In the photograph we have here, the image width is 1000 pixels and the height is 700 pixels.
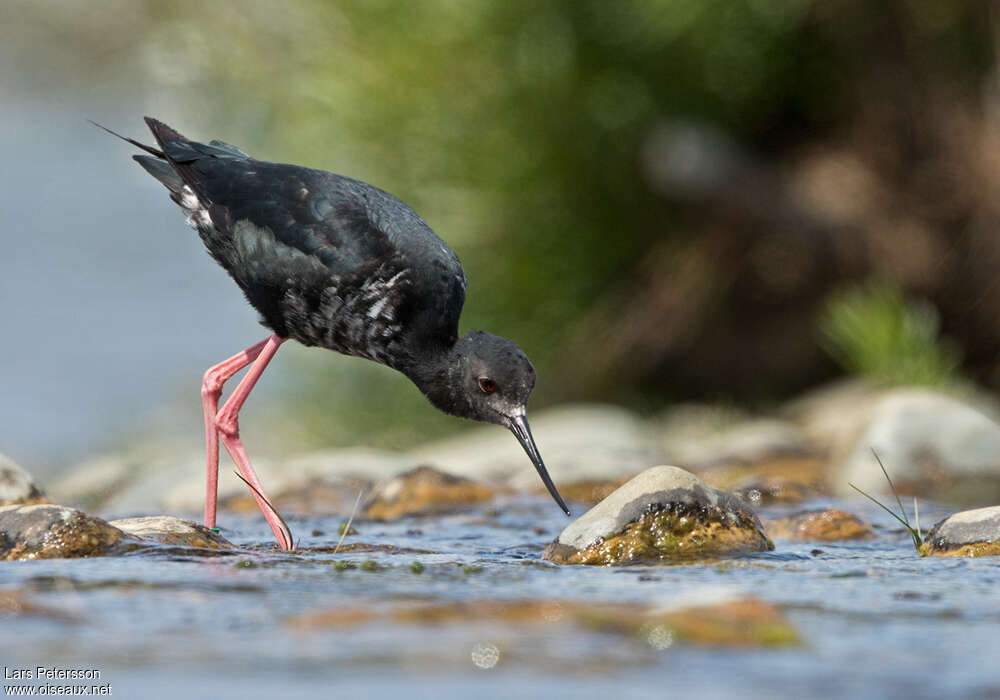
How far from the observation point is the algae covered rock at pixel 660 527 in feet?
17.0

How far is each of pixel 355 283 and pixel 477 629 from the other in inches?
104

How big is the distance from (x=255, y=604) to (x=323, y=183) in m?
2.79

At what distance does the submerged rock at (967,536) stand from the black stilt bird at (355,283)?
5.29ft

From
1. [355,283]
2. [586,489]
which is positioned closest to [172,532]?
[355,283]

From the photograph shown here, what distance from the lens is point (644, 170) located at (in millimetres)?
10242

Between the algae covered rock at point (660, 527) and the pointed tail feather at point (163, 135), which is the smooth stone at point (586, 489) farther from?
the pointed tail feather at point (163, 135)

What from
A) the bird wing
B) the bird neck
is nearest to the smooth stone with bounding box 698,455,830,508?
the bird neck

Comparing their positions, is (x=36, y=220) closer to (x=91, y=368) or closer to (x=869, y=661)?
(x=91, y=368)

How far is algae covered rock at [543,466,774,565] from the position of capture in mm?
5188

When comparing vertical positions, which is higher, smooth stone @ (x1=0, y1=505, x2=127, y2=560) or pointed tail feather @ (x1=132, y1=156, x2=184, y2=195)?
pointed tail feather @ (x1=132, y1=156, x2=184, y2=195)

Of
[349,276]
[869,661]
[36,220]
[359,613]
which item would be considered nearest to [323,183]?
[349,276]

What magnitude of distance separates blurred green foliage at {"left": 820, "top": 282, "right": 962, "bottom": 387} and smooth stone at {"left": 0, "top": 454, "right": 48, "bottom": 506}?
5.36m

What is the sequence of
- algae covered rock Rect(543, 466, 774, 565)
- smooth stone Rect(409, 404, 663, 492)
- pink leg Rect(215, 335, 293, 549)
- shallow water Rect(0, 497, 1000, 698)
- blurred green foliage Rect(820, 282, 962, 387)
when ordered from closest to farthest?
shallow water Rect(0, 497, 1000, 698)
algae covered rock Rect(543, 466, 774, 565)
pink leg Rect(215, 335, 293, 549)
smooth stone Rect(409, 404, 663, 492)
blurred green foliage Rect(820, 282, 962, 387)

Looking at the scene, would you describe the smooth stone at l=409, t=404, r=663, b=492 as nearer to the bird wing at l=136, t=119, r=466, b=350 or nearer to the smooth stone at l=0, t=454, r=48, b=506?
the bird wing at l=136, t=119, r=466, b=350
